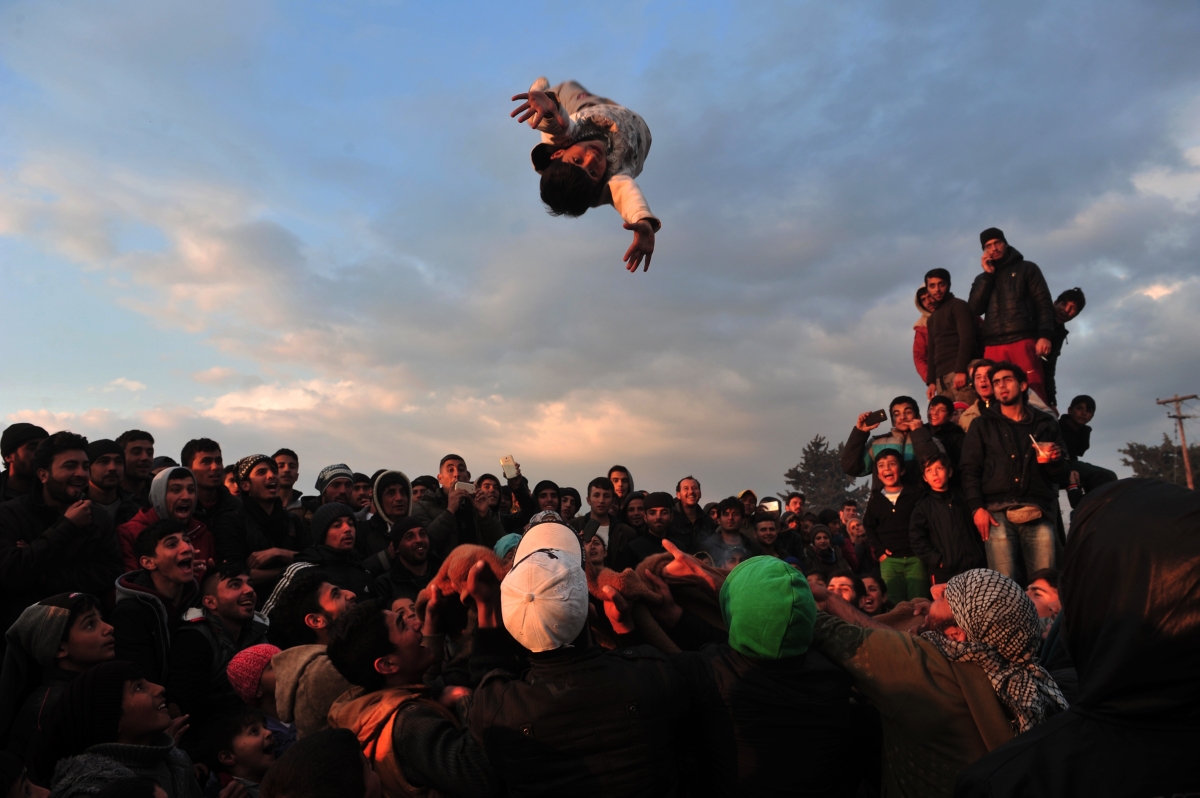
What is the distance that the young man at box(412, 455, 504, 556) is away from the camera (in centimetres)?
684

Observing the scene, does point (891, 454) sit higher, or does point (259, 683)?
point (891, 454)

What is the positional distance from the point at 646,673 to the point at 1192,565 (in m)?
1.72

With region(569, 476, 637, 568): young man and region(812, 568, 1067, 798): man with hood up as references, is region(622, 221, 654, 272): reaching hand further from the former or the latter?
region(569, 476, 637, 568): young man

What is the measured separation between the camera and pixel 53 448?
5.02m

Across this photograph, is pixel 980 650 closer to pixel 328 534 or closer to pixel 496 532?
pixel 328 534

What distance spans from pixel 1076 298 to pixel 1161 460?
120 feet

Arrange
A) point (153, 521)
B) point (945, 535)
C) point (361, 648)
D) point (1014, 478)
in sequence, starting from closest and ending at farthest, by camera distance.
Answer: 1. point (361, 648)
2. point (153, 521)
3. point (1014, 478)
4. point (945, 535)

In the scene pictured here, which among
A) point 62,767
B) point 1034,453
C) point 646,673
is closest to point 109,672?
point 62,767

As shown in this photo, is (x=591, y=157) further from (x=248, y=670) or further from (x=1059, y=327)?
(x=1059, y=327)

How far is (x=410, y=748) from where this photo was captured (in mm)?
2568

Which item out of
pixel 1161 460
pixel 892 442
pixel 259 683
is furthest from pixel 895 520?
pixel 1161 460

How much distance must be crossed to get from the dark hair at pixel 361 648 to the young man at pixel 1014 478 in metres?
6.00

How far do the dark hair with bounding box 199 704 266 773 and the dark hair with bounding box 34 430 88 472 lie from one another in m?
2.51

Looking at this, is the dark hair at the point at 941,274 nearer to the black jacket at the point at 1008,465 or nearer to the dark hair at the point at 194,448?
the black jacket at the point at 1008,465
